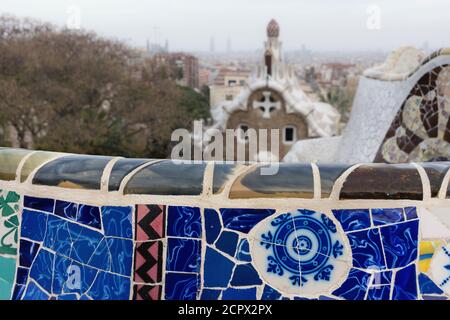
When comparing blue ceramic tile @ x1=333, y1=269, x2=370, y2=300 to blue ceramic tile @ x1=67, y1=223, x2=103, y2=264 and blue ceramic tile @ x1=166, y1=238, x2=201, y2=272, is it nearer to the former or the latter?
blue ceramic tile @ x1=166, y1=238, x2=201, y2=272

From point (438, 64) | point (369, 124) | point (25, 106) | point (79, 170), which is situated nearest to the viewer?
point (79, 170)

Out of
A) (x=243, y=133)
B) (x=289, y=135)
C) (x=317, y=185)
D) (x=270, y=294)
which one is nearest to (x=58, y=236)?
(x=270, y=294)

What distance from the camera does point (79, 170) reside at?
5.24ft

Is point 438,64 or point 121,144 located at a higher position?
point 438,64

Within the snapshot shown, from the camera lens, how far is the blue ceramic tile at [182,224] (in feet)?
4.95

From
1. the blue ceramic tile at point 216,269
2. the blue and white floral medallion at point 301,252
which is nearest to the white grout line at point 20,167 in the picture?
the blue ceramic tile at point 216,269

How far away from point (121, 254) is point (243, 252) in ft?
1.10

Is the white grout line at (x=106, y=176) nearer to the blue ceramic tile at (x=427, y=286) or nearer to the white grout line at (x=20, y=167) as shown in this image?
the white grout line at (x=20, y=167)

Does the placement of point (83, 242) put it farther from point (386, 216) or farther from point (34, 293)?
point (386, 216)

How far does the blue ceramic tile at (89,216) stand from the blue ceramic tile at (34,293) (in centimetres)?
25

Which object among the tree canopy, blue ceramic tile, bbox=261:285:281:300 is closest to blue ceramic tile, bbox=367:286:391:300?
blue ceramic tile, bbox=261:285:281:300
